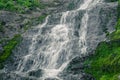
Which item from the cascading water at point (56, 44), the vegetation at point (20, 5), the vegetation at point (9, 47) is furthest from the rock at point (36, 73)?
the vegetation at point (20, 5)

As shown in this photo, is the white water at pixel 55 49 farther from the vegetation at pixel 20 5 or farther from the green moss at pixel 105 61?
the vegetation at pixel 20 5

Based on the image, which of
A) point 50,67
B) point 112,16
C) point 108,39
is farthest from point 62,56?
point 112,16

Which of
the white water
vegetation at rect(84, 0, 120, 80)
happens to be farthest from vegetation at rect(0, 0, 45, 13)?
vegetation at rect(84, 0, 120, 80)

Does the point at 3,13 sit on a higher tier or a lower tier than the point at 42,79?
higher

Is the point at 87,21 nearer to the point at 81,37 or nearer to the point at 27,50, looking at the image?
the point at 81,37

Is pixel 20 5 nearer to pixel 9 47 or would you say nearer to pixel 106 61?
pixel 9 47

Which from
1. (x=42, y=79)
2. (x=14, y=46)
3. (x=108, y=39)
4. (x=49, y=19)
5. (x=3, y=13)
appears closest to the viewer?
(x=42, y=79)

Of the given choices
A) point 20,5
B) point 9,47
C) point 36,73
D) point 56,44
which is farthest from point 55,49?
point 20,5
